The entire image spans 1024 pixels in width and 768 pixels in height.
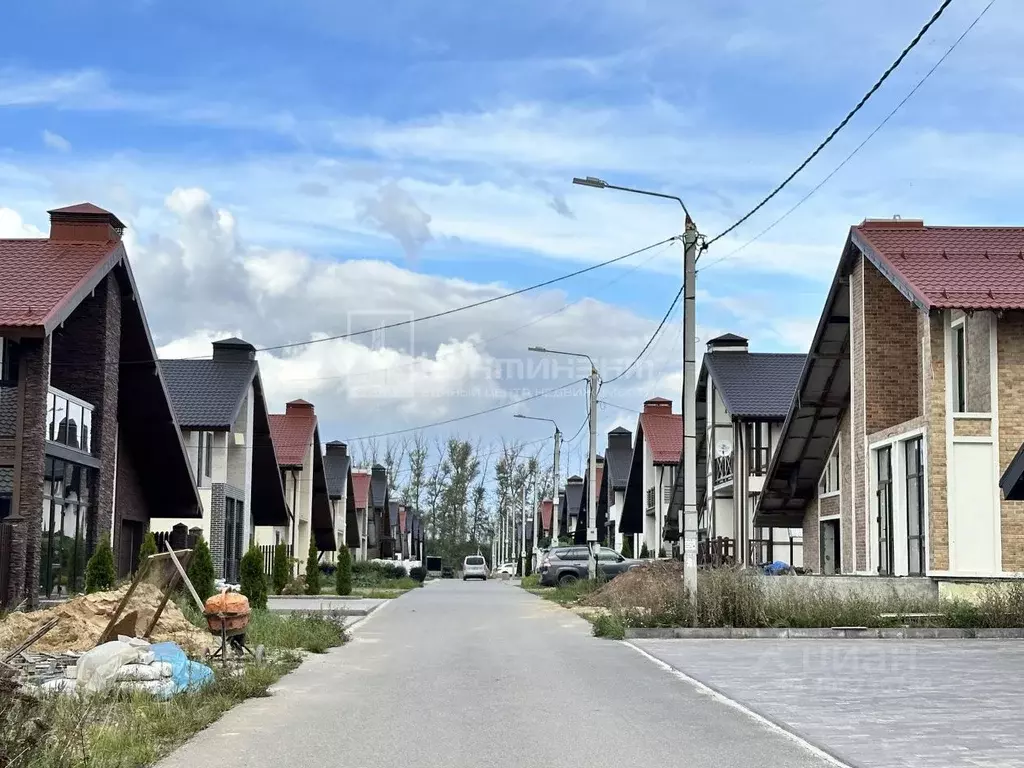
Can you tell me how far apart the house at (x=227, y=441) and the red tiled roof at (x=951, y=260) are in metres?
21.3

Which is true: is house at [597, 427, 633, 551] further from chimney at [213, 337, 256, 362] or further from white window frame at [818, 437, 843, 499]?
white window frame at [818, 437, 843, 499]

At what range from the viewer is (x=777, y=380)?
151 ft

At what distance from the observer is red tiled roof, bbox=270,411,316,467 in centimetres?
5384

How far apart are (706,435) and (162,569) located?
113 feet

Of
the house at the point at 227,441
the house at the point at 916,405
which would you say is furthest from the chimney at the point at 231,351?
the house at the point at 916,405

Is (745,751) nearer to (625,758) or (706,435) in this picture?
(625,758)

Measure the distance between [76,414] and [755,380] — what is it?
26.3 m

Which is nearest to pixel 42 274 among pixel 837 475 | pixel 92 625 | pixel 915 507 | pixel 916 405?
pixel 92 625

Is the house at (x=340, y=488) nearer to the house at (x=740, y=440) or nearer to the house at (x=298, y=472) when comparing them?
the house at (x=298, y=472)

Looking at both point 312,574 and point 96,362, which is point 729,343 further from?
point 96,362

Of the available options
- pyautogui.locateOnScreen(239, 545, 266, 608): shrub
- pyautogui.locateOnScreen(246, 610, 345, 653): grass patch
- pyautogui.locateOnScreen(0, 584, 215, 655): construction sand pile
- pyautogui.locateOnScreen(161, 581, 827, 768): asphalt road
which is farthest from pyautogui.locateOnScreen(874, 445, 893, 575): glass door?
pyautogui.locateOnScreen(0, 584, 215, 655): construction sand pile

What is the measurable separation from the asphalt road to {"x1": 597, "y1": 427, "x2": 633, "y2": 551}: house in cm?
5429

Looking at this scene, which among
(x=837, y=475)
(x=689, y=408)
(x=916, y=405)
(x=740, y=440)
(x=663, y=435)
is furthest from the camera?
(x=663, y=435)

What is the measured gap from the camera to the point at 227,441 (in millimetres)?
41625
